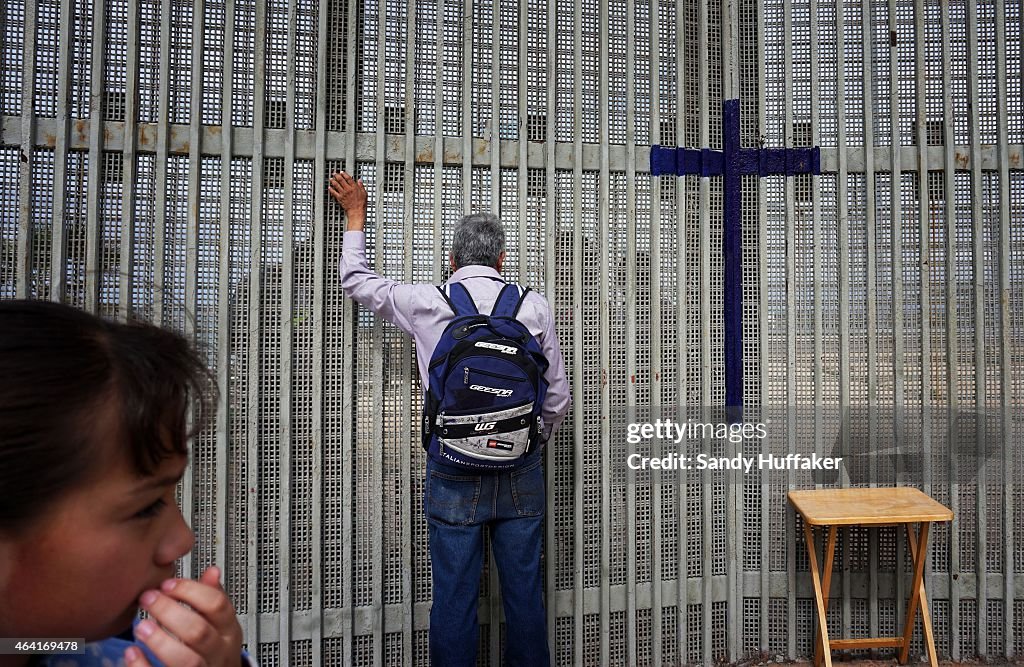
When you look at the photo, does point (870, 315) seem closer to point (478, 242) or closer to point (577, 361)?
point (577, 361)

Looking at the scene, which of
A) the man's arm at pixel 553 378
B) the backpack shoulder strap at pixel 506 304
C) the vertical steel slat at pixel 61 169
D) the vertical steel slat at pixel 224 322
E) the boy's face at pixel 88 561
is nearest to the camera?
the boy's face at pixel 88 561

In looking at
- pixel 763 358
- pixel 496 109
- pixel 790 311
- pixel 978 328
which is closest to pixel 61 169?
pixel 496 109

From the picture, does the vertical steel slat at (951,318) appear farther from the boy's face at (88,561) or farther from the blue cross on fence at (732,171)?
the boy's face at (88,561)

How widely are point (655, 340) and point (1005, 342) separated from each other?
2148 millimetres

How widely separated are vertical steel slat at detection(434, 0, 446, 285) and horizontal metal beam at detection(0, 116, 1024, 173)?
0.04 metres

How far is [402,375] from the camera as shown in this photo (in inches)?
113

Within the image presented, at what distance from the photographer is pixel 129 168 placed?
2660 millimetres

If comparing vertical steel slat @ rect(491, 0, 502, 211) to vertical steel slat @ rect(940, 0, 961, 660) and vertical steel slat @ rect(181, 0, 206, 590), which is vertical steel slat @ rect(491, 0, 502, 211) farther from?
vertical steel slat @ rect(940, 0, 961, 660)

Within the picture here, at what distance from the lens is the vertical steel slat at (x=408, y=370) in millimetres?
2848

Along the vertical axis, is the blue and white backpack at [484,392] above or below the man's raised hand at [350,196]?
below

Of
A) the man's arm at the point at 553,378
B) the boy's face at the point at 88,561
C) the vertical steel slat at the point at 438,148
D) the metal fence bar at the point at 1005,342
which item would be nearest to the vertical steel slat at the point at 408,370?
the vertical steel slat at the point at 438,148

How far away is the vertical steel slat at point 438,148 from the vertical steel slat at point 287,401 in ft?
1.42

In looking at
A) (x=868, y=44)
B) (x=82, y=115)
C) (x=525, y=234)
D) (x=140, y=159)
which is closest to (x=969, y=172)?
(x=868, y=44)

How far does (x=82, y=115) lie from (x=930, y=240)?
4.78m
